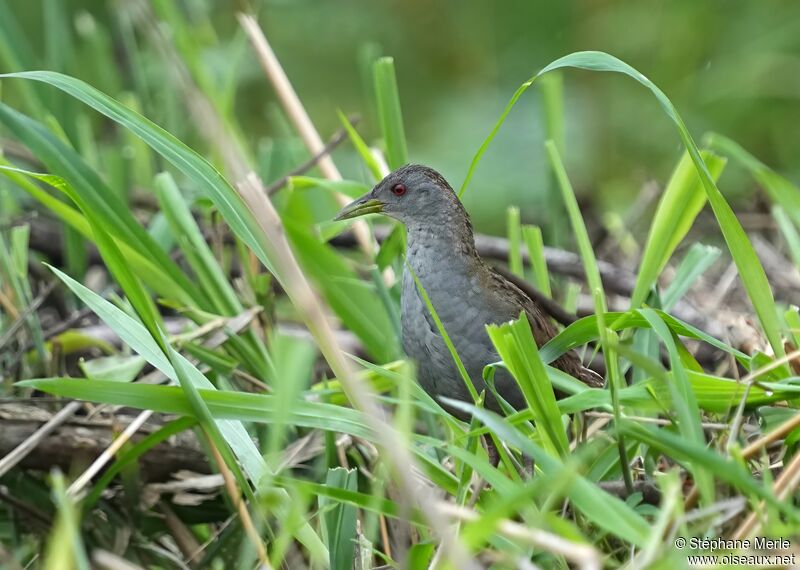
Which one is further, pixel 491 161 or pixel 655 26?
pixel 655 26

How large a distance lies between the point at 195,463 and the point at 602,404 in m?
0.95

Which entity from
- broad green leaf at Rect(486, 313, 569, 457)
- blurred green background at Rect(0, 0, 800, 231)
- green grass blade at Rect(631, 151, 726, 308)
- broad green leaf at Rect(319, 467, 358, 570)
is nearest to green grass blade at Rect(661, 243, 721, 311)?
green grass blade at Rect(631, 151, 726, 308)

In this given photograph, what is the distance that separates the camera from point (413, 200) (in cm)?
246

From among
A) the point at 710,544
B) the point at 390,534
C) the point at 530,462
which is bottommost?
the point at 390,534

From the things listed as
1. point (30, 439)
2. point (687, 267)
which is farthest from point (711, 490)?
point (30, 439)

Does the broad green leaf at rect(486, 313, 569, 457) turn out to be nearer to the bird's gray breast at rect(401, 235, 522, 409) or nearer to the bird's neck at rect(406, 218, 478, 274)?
the bird's gray breast at rect(401, 235, 522, 409)

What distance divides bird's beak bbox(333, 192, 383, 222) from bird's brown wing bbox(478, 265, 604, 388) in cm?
31

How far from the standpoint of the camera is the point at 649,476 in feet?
5.78

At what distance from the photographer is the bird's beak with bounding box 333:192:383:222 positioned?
2.52m

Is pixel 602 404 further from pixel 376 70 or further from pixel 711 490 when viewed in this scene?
pixel 376 70

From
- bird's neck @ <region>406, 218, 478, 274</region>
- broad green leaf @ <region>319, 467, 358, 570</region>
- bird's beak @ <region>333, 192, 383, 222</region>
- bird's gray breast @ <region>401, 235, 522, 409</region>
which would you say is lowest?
broad green leaf @ <region>319, 467, 358, 570</region>

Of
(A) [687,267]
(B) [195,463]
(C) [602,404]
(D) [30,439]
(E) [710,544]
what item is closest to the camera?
(E) [710,544]

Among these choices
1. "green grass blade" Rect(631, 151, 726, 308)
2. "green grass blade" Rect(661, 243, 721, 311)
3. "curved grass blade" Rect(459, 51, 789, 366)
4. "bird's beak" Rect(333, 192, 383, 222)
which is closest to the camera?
"curved grass blade" Rect(459, 51, 789, 366)

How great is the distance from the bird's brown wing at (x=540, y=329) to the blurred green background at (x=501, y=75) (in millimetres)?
1858
